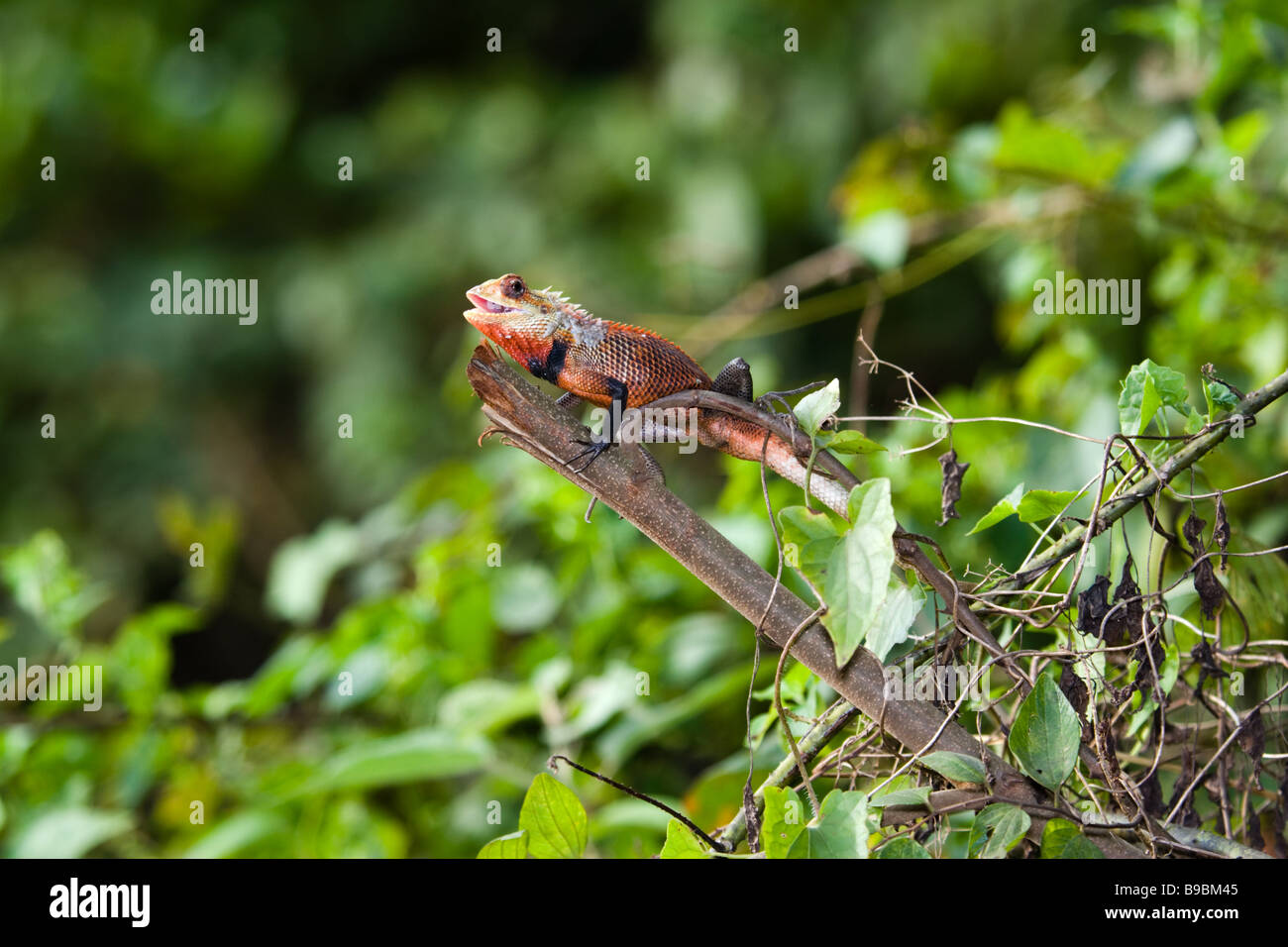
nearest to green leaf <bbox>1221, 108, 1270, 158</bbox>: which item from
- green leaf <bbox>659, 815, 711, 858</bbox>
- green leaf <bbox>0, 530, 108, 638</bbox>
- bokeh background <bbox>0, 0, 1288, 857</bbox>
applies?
bokeh background <bbox>0, 0, 1288, 857</bbox>

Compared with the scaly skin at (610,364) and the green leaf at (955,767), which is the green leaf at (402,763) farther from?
the green leaf at (955,767)

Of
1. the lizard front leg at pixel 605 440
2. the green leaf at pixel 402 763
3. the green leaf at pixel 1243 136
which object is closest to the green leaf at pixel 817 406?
the lizard front leg at pixel 605 440

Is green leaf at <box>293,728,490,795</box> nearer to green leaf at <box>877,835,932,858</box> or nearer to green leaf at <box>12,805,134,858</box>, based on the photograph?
green leaf at <box>12,805,134,858</box>

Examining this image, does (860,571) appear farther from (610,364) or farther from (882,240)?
(882,240)
